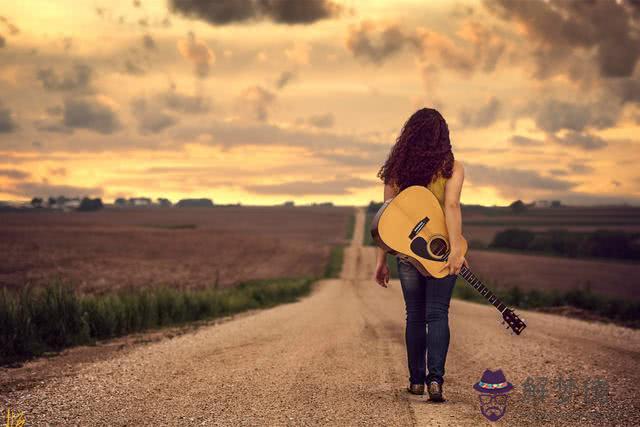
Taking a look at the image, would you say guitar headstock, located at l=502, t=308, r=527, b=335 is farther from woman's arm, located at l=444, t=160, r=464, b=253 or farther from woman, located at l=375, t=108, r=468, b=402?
woman's arm, located at l=444, t=160, r=464, b=253

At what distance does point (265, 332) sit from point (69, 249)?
4673cm

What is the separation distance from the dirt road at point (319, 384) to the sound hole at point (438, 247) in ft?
4.81

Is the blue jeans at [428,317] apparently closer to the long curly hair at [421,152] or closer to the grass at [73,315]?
the long curly hair at [421,152]

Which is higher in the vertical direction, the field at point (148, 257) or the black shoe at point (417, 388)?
the black shoe at point (417, 388)

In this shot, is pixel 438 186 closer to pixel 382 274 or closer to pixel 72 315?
pixel 382 274

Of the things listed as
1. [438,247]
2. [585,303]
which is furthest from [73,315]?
[585,303]

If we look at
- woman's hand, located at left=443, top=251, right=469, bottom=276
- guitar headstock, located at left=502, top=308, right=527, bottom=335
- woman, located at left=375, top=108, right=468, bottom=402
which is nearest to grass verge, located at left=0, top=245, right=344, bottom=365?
woman, located at left=375, top=108, right=468, bottom=402

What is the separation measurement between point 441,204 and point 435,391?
1.82 metres

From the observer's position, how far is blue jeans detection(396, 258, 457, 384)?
5746 millimetres

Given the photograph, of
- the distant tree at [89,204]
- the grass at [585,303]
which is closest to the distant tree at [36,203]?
the distant tree at [89,204]

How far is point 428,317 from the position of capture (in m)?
5.80

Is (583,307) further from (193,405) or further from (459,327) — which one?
(193,405)

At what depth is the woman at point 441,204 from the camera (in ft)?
18.7

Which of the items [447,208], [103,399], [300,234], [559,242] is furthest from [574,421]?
[300,234]
